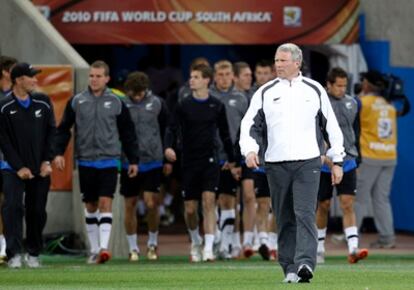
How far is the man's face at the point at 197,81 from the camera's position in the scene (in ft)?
71.2

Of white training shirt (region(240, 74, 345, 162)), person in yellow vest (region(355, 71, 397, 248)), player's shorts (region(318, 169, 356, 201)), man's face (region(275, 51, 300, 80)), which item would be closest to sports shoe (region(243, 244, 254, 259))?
player's shorts (region(318, 169, 356, 201))

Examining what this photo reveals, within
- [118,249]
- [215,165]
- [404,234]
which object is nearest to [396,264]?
[215,165]

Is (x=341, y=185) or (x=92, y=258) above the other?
(x=341, y=185)

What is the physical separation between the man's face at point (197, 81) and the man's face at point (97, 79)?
3.88 feet

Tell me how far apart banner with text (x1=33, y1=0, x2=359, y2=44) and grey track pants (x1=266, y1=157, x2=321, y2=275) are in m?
10.2

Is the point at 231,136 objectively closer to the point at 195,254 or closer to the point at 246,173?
the point at 246,173

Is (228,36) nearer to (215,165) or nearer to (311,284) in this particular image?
(215,165)

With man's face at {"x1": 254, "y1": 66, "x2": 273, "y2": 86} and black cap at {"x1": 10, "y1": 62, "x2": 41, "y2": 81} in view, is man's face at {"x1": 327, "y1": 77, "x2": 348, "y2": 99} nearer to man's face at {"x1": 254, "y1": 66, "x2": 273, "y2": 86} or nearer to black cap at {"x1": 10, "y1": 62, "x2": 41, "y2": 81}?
man's face at {"x1": 254, "y1": 66, "x2": 273, "y2": 86}

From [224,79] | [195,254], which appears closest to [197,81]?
[224,79]

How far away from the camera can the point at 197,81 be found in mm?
21734

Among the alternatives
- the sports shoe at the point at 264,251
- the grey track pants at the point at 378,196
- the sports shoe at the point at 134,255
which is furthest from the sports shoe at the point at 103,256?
the grey track pants at the point at 378,196

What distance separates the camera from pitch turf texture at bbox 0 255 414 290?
16.3m

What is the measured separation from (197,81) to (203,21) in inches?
183

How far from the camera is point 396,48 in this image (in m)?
27.1
